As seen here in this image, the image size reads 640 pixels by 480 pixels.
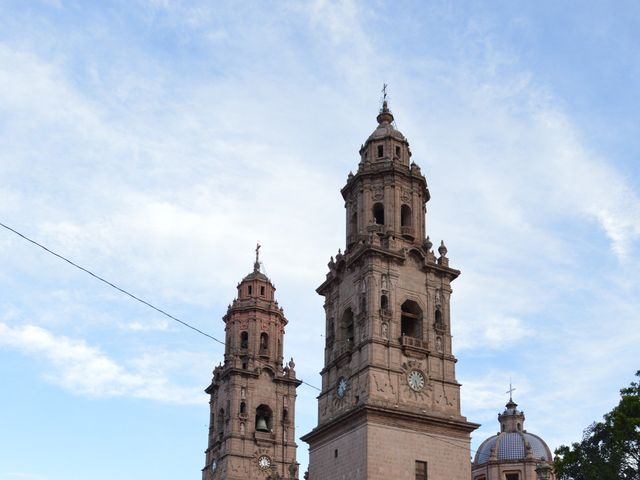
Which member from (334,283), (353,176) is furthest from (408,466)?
(353,176)

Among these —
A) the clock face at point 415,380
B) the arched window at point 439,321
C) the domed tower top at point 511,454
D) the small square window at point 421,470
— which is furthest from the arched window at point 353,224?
the domed tower top at point 511,454

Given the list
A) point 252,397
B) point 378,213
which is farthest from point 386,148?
point 252,397

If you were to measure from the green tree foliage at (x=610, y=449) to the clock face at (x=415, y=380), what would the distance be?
25.0 feet

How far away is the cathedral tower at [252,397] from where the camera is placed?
68.2 meters

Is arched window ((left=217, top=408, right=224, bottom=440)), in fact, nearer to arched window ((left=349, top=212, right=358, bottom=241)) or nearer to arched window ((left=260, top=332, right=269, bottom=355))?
arched window ((left=260, top=332, right=269, bottom=355))

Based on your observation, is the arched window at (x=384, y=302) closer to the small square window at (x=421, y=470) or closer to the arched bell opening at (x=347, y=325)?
the arched bell opening at (x=347, y=325)

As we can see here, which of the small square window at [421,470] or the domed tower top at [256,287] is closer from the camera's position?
the small square window at [421,470]

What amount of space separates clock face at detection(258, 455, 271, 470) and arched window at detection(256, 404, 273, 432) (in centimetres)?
262

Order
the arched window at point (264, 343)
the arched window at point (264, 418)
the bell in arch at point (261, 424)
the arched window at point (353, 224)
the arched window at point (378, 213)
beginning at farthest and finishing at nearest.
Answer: the arched window at point (264, 343) < the arched window at point (264, 418) < the bell in arch at point (261, 424) < the arched window at point (353, 224) < the arched window at point (378, 213)

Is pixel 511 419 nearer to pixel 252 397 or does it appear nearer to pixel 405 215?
pixel 252 397

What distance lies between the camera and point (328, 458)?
47.8 meters

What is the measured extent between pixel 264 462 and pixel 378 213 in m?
25.0

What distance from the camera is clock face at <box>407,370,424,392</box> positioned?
47125 millimetres

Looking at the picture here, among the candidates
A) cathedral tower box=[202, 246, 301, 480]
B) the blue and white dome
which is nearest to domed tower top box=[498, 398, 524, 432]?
the blue and white dome
